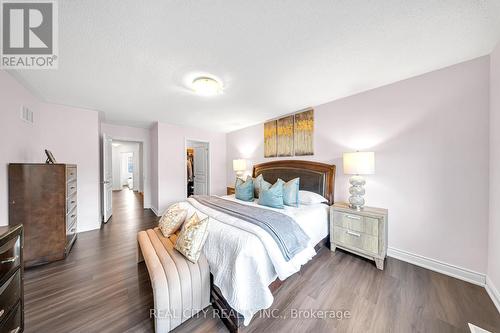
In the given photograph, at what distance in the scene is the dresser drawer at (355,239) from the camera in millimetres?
2086

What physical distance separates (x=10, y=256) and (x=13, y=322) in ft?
1.34

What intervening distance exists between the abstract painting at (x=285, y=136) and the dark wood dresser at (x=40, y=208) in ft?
11.9

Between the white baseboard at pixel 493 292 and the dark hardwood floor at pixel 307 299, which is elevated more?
the white baseboard at pixel 493 292

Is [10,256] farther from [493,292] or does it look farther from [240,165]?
[493,292]

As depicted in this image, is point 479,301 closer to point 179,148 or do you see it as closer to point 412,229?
point 412,229

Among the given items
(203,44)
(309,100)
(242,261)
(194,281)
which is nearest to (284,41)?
(203,44)

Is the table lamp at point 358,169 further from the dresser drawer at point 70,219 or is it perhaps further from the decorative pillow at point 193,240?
the dresser drawer at point 70,219

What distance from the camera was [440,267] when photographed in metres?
1.95

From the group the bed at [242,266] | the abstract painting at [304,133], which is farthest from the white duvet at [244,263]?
the abstract painting at [304,133]

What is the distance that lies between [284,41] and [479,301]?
9.93 feet

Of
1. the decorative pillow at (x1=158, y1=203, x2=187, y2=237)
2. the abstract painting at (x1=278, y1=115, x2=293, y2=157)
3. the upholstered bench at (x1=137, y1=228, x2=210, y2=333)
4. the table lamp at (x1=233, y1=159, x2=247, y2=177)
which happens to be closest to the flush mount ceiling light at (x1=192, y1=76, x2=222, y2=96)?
the decorative pillow at (x1=158, y1=203, x2=187, y2=237)

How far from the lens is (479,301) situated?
1548 mm

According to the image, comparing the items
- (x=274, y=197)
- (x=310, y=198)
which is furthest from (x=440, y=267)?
(x=274, y=197)

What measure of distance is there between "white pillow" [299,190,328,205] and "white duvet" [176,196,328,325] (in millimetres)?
944
